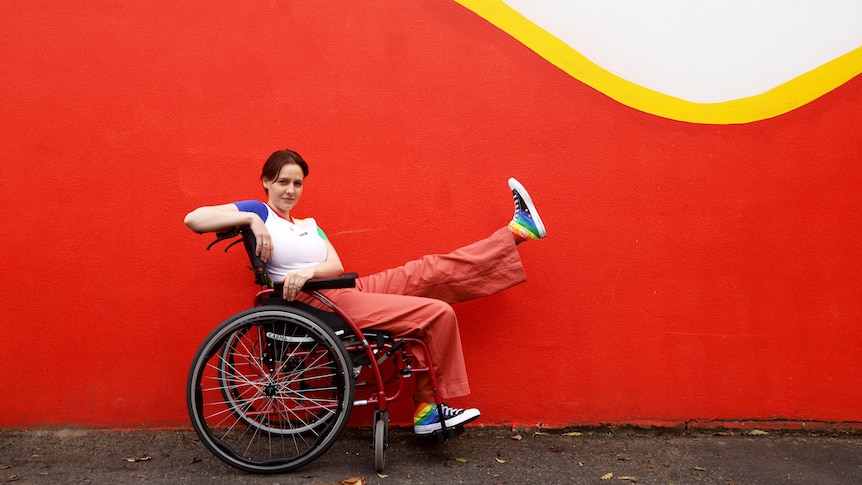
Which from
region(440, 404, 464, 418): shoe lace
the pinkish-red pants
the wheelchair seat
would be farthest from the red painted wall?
the wheelchair seat

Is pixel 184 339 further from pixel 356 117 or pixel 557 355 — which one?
pixel 557 355

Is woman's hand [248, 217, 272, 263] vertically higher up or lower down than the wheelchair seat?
higher up

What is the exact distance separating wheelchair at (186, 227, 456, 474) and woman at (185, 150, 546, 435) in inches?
2.2

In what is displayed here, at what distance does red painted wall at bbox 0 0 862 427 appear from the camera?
10.8 ft

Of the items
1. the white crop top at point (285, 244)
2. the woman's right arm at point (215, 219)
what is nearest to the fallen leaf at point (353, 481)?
the white crop top at point (285, 244)

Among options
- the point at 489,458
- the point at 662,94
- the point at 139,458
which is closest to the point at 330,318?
the point at 489,458

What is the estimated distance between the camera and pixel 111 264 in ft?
10.7

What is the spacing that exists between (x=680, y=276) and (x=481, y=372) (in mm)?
1029

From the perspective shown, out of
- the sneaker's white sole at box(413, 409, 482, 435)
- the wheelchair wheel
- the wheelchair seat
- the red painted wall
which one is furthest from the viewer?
the red painted wall

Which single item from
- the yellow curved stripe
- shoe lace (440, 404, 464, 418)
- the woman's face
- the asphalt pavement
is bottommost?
the asphalt pavement

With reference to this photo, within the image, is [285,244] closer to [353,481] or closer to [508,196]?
[353,481]

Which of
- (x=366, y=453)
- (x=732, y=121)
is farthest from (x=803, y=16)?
(x=366, y=453)

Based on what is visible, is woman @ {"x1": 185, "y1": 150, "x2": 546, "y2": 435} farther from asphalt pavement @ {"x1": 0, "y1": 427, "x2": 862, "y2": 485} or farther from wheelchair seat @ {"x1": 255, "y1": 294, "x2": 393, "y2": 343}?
asphalt pavement @ {"x1": 0, "y1": 427, "x2": 862, "y2": 485}

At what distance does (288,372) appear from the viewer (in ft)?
9.50
